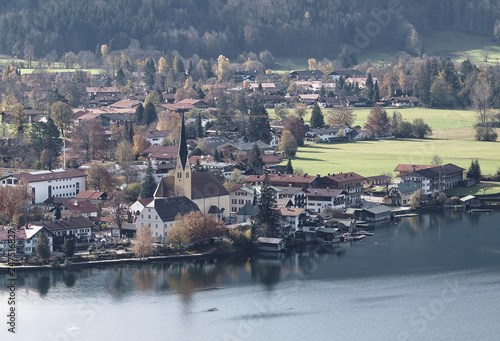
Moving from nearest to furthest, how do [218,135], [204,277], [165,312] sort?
1. [165,312]
2. [204,277]
3. [218,135]

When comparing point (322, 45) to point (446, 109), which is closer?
point (446, 109)

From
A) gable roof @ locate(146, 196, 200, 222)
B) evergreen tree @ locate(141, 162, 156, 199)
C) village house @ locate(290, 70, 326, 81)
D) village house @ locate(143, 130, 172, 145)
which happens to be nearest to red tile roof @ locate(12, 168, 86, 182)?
evergreen tree @ locate(141, 162, 156, 199)

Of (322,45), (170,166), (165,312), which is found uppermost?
(322,45)

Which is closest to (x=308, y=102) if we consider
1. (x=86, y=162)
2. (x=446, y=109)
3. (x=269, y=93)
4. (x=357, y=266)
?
(x=269, y=93)

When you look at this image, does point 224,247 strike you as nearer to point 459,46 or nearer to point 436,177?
point 436,177

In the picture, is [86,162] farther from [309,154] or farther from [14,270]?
[14,270]

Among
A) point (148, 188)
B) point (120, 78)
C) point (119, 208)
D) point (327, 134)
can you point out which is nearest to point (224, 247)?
point (119, 208)

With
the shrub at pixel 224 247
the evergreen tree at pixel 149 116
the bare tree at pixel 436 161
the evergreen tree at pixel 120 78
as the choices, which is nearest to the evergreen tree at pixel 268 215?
the shrub at pixel 224 247
